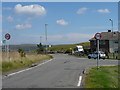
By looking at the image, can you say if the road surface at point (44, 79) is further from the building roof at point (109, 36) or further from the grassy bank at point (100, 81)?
the building roof at point (109, 36)

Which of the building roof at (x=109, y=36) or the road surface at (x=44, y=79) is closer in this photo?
the road surface at (x=44, y=79)

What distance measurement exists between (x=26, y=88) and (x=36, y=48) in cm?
10499

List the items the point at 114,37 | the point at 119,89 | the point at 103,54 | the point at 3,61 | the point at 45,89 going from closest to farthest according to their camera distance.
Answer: the point at 45,89, the point at 119,89, the point at 3,61, the point at 103,54, the point at 114,37

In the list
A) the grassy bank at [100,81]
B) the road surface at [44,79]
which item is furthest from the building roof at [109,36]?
the grassy bank at [100,81]

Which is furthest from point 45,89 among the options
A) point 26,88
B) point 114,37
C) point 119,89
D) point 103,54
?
point 114,37

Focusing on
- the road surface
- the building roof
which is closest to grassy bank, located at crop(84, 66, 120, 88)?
the road surface

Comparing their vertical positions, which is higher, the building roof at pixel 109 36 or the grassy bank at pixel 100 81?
the building roof at pixel 109 36

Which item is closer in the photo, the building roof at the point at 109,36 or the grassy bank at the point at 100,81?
the grassy bank at the point at 100,81

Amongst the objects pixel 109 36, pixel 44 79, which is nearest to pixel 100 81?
pixel 44 79

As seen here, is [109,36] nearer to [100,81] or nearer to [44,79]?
[44,79]

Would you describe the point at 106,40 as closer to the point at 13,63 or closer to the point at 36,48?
the point at 36,48

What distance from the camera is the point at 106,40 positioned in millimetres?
113250

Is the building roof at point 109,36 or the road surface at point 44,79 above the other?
the building roof at point 109,36

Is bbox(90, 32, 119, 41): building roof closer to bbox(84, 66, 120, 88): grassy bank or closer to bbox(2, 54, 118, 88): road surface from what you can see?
bbox(2, 54, 118, 88): road surface
